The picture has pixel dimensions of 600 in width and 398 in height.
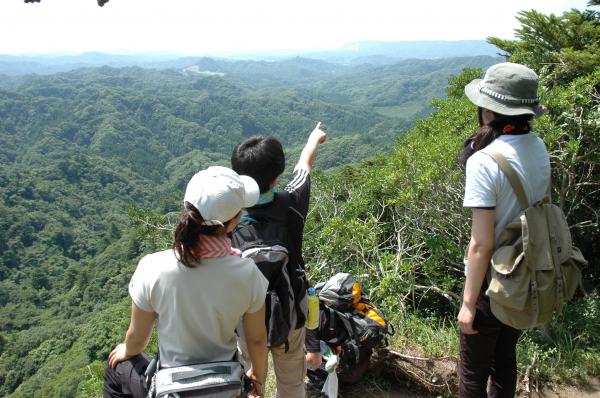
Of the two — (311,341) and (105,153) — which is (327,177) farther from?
(105,153)

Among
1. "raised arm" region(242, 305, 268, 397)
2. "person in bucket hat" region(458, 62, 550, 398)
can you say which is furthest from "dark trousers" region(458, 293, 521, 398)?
"raised arm" region(242, 305, 268, 397)

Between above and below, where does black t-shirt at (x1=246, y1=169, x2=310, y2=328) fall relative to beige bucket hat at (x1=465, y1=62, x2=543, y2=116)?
below

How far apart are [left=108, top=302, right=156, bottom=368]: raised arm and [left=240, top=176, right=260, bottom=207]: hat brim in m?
0.51

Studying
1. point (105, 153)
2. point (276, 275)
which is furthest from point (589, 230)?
point (105, 153)

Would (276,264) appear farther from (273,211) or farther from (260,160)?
(260,160)

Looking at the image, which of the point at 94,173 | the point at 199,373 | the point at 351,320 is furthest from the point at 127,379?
the point at 94,173

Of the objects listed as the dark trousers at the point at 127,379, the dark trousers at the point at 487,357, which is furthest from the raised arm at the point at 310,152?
the dark trousers at the point at 127,379

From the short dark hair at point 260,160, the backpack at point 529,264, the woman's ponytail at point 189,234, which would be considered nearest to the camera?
the woman's ponytail at point 189,234

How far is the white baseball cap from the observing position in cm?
146

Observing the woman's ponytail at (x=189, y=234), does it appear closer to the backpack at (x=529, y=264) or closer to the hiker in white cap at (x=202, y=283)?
the hiker in white cap at (x=202, y=283)

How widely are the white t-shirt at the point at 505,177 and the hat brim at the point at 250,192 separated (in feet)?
2.45

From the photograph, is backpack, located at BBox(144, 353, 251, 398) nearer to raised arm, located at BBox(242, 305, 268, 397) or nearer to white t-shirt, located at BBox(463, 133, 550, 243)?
raised arm, located at BBox(242, 305, 268, 397)

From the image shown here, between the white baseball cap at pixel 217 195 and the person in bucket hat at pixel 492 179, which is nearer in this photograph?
the white baseball cap at pixel 217 195

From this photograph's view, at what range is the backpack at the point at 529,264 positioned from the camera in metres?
1.55
